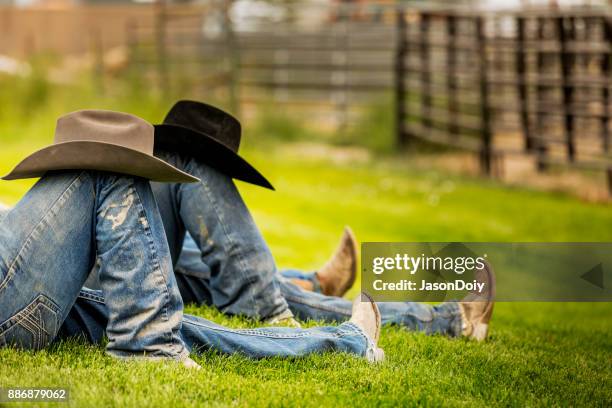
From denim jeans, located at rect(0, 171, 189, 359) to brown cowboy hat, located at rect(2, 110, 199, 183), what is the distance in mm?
57

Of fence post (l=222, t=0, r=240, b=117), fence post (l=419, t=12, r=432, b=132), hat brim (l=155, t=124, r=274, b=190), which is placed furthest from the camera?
fence post (l=222, t=0, r=240, b=117)

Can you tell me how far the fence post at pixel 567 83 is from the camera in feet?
26.9

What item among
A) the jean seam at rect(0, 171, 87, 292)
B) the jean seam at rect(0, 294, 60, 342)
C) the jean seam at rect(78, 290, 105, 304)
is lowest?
the jean seam at rect(78, 290, 105, 304)

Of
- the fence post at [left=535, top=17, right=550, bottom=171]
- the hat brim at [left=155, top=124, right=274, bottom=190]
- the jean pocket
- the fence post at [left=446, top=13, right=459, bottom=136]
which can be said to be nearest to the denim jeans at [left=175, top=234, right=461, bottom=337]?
the hat brim at [left=155, top=124, right=274, bottom=190]

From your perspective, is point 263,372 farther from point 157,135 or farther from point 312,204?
point 312,204

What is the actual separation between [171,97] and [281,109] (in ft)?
6.38

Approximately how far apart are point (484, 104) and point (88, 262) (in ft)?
23.2

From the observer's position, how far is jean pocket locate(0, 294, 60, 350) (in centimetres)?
251

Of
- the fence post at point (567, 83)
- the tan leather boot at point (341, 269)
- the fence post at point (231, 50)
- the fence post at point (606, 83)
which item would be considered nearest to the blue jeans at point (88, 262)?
the tan leather boot at point (341, 269)

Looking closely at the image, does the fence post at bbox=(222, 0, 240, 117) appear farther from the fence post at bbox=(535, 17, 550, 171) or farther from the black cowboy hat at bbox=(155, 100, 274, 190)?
the black cowboy hat at bbox=(155, 100, 274, 190)

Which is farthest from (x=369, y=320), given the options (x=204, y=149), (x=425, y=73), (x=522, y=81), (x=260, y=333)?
(x=425, y=73)

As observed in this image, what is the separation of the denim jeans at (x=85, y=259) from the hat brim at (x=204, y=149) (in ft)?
1.82

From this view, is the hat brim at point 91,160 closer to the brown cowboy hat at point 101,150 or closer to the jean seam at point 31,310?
the brown cowboy hat at point 101,150

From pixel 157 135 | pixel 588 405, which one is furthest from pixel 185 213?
pixel 588 405
